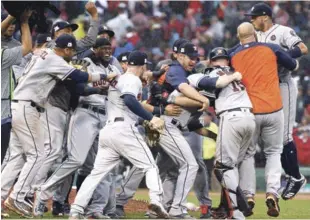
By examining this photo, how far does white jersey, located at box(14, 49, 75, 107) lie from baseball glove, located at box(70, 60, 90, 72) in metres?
0.42

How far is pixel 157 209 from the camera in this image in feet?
28.6

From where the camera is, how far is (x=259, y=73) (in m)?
9.29

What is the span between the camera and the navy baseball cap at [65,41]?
9281mm

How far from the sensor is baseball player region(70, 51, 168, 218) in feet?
28.8

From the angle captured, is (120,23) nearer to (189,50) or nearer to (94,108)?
Result: (94,108)

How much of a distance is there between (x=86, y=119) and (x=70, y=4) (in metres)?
10.5

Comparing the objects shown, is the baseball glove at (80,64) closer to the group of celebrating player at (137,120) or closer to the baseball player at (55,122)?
the group of celebrating player at (137,120)

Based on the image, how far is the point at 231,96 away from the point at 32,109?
6.95ft

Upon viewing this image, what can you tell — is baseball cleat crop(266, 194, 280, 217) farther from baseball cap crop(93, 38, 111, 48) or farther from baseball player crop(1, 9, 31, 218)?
baseball player crop(1, 9, 31, 218)

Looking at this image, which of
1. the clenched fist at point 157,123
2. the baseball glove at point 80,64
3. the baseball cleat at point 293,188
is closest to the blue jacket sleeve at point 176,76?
the clenched fist at point 157,123

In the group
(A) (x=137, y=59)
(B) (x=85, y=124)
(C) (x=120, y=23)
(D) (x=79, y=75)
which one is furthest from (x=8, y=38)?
(C) (x=120, y=23)

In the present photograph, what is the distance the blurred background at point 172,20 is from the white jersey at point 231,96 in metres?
9.21

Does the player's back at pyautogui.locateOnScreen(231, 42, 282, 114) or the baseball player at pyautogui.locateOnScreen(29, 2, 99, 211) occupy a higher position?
the player's back at pyautogui.locateOnScreen(231, 42, 282, 114)

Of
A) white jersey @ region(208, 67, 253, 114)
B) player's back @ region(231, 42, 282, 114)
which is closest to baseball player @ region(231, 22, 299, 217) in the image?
player's back @ region(231, 42, 282, 114)
